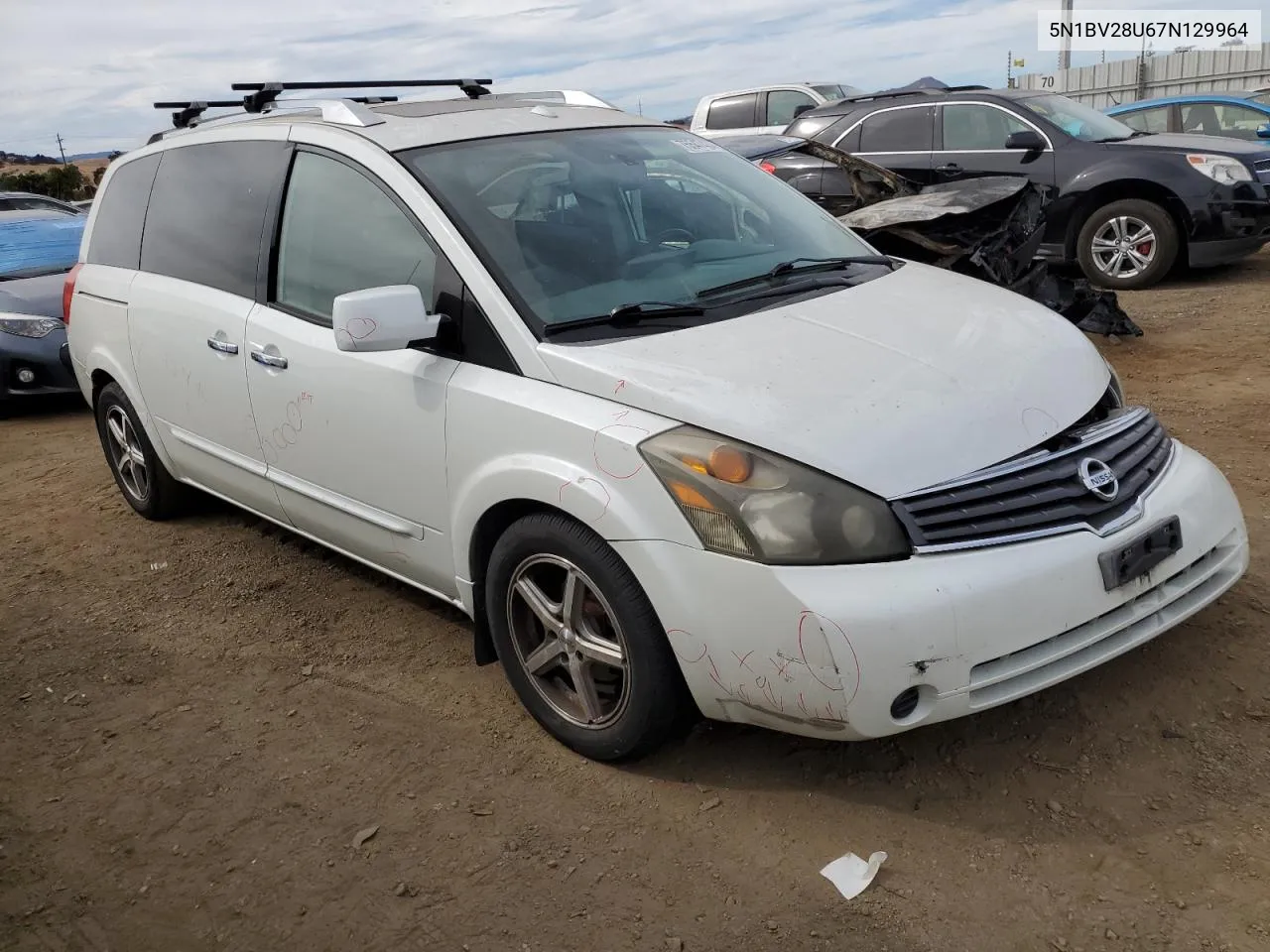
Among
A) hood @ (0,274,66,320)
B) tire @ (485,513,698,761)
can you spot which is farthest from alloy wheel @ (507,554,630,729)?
hood @ (0,274,66,320)

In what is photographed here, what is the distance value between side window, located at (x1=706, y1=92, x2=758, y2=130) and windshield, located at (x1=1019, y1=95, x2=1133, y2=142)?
5.53 metres

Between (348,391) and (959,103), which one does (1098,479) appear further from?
(959,103)

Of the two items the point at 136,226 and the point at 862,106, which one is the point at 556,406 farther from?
the point at 862,106

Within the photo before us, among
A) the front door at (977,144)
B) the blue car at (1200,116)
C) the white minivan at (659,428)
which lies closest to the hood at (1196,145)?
the front door at (977,144)

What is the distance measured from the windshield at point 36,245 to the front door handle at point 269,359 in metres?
6.37

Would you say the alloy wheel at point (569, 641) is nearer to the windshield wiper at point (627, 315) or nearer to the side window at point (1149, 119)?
the windshield wiper at point (627, 315)

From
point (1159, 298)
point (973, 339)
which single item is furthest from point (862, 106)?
point (973, 339)

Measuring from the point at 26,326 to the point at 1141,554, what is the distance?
8.13m

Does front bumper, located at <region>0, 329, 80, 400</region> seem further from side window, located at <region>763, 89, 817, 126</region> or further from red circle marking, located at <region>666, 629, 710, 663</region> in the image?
side window, located at <region>763, 89, 817, 126</region>

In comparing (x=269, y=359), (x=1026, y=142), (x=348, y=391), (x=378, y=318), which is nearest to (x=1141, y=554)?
(x=378, y=318)

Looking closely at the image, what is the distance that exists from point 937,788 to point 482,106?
9.27 feet

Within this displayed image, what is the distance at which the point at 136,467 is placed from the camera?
213 inches

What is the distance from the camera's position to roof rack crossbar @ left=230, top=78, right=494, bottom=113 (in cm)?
443

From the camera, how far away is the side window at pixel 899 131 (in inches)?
398
